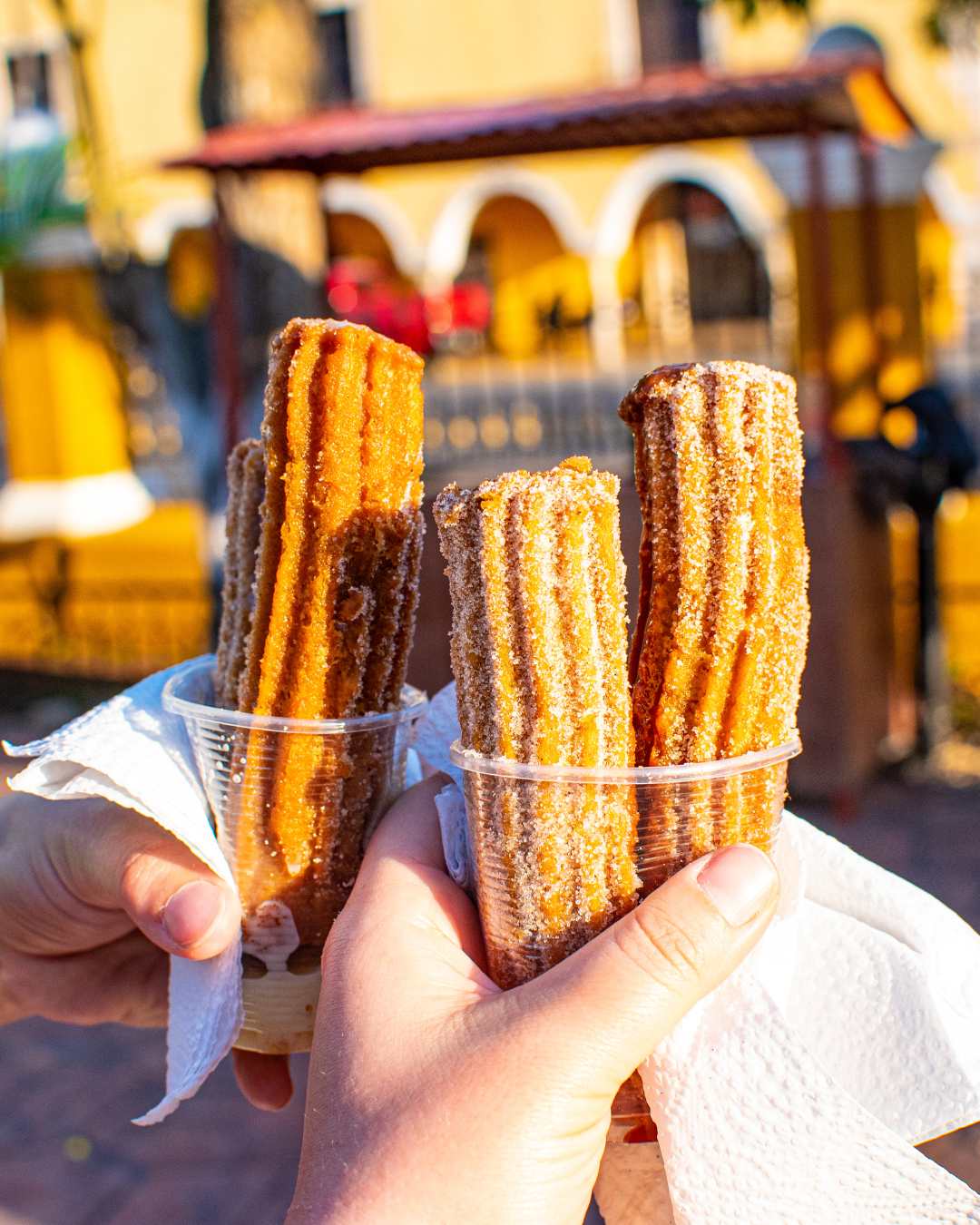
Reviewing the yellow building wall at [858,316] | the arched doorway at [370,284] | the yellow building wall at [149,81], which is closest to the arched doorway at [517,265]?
the arched doorway at [370,284]

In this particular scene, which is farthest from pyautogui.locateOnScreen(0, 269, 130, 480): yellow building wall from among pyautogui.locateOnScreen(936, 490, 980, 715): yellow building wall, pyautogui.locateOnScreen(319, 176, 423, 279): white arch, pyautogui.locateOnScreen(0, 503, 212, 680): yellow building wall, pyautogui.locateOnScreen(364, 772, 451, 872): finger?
pyautogui.locateOnScreen(364, 772, 451, 872): finger

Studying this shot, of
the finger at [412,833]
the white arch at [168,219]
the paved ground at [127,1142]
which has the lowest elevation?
the paved ground at [127,1142]

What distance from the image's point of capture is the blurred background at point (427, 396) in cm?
450

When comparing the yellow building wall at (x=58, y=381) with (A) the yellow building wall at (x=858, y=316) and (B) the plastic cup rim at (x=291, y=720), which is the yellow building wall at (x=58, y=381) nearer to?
(A) the yellow building wall at (x=858, y=316)

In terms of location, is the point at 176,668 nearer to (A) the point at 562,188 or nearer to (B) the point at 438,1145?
(B) the point at 438,1145

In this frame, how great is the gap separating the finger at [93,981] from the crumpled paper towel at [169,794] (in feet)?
1.49

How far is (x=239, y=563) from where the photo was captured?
162cm

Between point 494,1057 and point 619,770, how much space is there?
282 millimetres

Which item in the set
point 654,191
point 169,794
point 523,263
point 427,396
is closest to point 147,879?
point 169,794

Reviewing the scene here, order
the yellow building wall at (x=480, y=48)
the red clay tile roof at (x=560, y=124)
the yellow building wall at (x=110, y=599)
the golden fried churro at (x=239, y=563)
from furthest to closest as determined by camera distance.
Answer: the yellow building wall at (x=480, y=48)
the yellow building wall at (x=110, y=599)
the red clay tile roof at (x=560, y=124)
the golden fried churro at (x=239, y=563)

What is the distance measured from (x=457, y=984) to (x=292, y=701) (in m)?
0.37

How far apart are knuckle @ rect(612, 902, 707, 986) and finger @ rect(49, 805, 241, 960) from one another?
49cm

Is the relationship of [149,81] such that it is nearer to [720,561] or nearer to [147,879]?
[147,879]

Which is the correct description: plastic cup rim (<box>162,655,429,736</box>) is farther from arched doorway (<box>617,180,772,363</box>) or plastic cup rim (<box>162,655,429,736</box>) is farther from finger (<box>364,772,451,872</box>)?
arched doorway (<box>617,180,772,363</box>)
